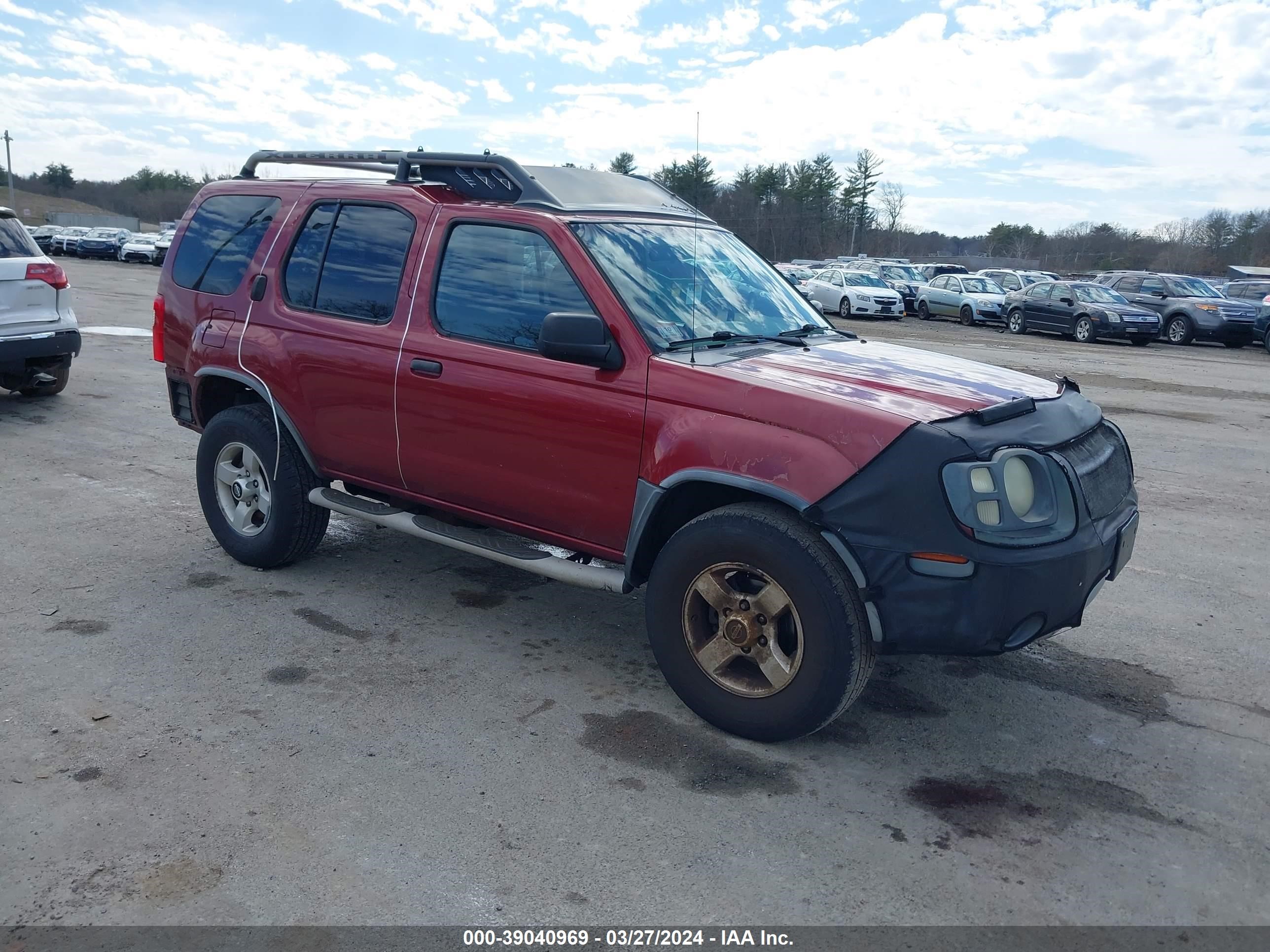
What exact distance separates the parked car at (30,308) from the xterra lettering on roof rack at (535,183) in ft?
18.1

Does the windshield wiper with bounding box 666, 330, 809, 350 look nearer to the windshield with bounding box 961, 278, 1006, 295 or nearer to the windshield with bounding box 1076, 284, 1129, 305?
the windshield with bounding box 1076, 284, 1129, 305

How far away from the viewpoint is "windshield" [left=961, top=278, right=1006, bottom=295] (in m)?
29.4

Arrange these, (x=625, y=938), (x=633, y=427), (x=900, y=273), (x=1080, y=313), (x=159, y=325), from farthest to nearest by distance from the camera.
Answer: (x=900, y=273)
(x=1080, y=313)
(x=159, y=325)
(x=633, y=427)
(x=625, y=938)

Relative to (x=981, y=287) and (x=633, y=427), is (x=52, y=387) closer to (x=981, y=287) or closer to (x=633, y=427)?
(x=633, y=427)

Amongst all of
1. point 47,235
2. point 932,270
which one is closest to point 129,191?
point 47,235

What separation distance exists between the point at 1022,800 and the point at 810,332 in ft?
7.51

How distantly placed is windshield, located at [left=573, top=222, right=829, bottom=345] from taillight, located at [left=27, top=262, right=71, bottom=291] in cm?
681

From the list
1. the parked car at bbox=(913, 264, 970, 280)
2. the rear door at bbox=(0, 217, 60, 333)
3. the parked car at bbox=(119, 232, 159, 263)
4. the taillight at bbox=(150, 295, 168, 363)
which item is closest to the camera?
the taillight at bbox=(150, 295, 168, 363)

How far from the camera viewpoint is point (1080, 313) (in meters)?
24.7

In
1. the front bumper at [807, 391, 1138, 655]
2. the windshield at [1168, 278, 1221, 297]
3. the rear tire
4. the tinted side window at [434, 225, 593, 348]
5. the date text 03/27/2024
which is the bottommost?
the date text 03/27/2024

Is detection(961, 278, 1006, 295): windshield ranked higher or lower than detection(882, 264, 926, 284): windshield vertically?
lower

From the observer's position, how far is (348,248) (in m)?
5.08

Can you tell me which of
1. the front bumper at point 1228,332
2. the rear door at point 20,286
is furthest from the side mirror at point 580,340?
the front bumper at point 1228,332

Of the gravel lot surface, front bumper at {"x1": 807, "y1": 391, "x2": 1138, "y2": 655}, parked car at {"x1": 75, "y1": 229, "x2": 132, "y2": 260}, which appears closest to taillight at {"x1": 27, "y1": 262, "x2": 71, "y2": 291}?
the gravel lot surface
